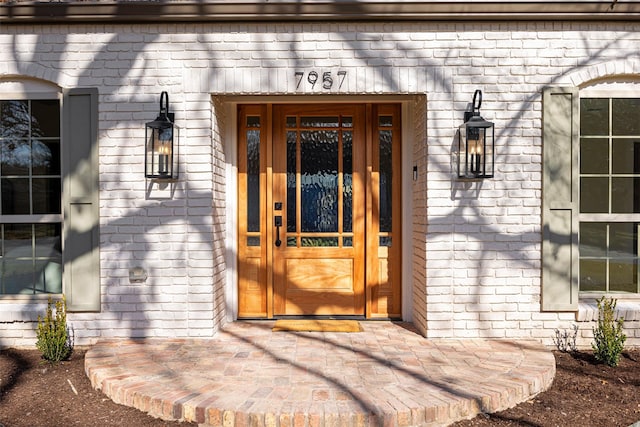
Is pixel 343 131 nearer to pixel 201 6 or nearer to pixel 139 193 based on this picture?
pixel 201 6

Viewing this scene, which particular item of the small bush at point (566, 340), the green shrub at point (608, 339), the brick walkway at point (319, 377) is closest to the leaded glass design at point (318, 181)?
the brick walkway at point (319, 377)

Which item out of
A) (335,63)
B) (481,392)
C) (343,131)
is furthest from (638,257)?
(335,63)

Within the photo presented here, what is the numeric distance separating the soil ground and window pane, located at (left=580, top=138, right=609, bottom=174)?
1.78 meters

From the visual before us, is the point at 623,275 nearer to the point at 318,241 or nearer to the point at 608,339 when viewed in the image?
the point at 608,339

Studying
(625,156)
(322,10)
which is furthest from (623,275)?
(322,10)

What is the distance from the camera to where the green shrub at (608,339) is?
3.84 meters

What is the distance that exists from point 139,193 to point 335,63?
2.22 meters

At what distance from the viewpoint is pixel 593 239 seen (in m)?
4.39

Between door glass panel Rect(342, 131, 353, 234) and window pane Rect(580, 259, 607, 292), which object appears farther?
door glass panel Rect(342, 131, 353, 234)

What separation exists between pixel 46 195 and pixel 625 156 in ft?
18.6

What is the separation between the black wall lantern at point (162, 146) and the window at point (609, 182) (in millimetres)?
3917

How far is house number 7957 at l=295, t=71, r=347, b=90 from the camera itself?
4.21 metres

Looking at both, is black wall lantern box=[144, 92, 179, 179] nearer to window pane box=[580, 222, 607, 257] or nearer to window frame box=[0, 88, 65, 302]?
window frame box=[0, 88, 65, 302]

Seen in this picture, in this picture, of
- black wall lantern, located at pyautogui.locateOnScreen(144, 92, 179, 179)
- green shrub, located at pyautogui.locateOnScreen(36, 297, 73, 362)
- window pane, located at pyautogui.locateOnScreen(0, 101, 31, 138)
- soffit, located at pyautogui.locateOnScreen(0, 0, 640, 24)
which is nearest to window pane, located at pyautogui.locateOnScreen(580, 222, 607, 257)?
soffit, located at pyautogui.locateOnScreen(0, 0, 640, 24)
